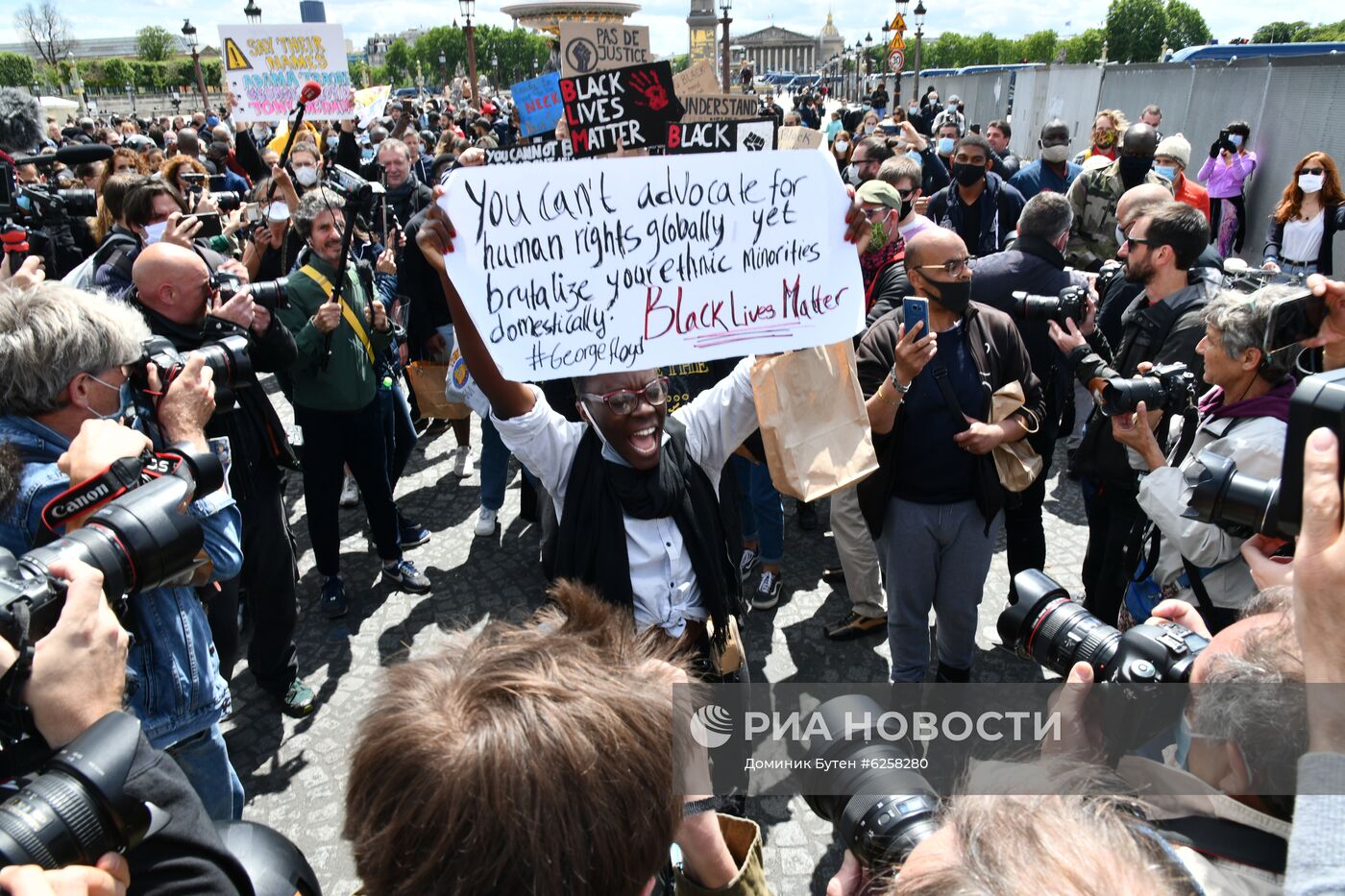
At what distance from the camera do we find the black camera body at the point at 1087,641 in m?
1.73

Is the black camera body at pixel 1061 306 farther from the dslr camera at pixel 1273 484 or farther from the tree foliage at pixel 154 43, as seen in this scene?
the tree foliage at pixel 154 43

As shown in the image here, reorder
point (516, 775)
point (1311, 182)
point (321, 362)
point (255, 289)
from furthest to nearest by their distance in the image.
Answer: point (1311, 182) → point (321, 362) → point (255, 289) → point (516, 775)

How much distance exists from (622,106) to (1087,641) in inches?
77.4

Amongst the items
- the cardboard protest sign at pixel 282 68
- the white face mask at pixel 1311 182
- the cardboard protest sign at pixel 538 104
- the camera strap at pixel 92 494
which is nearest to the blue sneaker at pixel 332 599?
the camera strap at pixel 92 494

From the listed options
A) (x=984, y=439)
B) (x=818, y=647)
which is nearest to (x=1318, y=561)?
(x=984, y=439)

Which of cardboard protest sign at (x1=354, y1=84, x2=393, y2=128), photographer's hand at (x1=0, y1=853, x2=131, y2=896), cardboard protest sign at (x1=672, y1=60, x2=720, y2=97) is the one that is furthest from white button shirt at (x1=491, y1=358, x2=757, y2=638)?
cardboard protest sign at (x1=354, y1=84, x2=393, y2=128)

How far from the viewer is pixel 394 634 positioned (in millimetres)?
4281

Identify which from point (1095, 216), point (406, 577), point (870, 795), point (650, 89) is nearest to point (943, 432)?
point (650, 89)

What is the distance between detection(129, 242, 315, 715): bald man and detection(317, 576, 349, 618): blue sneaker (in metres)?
0.52

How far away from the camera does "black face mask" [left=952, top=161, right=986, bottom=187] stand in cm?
694

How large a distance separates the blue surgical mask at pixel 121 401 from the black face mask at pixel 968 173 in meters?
6.32

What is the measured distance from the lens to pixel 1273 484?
1.96 meters

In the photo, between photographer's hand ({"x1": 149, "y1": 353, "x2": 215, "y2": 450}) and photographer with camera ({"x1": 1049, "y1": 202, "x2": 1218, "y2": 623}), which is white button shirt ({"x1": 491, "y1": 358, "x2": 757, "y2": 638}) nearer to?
photographer's hand ({"x1": 149, "y1": 353, "x2": 215, "y2": 450})

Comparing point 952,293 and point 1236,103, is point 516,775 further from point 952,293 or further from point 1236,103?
point 1236,103
